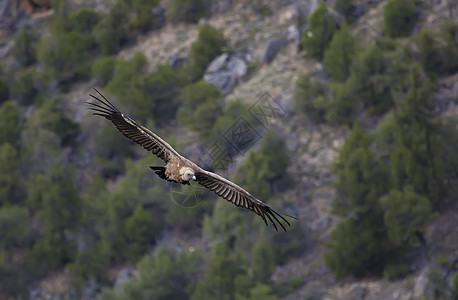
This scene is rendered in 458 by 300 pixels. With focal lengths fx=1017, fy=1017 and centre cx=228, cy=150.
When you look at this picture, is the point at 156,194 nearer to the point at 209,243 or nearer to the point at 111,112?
the point at 209,243

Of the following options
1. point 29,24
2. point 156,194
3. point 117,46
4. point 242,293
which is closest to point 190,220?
point 156,194

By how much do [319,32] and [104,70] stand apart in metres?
13.5

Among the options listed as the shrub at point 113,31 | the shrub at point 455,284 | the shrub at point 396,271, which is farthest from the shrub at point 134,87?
the shrub at point 455,284

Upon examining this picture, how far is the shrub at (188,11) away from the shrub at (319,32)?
9.44 meters

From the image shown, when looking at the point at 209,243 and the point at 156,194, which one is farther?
the point at 156,194

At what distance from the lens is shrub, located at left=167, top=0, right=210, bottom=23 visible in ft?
189

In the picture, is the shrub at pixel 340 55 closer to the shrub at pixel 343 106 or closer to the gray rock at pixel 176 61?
the shrub at pixel 343 106

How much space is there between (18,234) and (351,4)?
66.2 ft

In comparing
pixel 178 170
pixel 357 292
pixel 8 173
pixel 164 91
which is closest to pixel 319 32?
pixel 164 91

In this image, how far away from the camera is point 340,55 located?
48250 mm

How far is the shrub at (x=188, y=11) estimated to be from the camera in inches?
2270

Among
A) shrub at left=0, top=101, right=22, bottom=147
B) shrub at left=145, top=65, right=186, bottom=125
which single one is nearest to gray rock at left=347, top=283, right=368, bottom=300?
shrub at left=145, top=65, right=186, bottom=125

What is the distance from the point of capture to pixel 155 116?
173 ft

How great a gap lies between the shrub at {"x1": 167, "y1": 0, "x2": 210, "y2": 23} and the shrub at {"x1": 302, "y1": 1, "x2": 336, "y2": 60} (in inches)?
372
